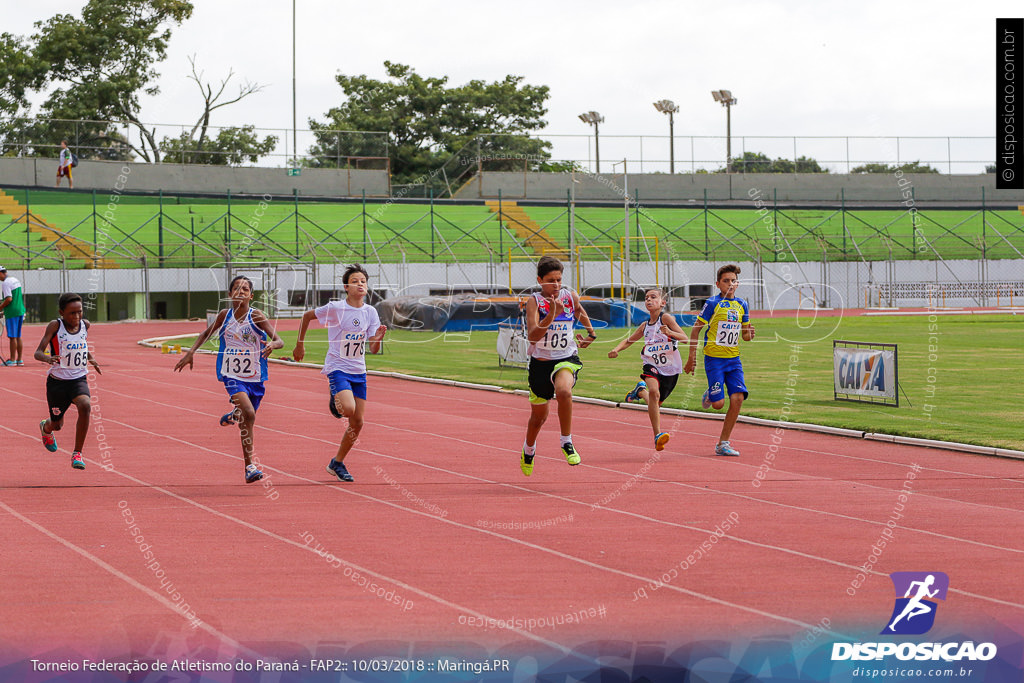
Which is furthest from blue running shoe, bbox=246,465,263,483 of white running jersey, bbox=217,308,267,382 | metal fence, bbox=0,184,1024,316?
metal fence, bbox=0,184,1024,316

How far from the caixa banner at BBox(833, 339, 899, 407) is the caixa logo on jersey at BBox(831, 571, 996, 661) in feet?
33.6

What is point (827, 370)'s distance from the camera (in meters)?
22.8

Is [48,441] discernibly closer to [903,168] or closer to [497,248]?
[497,248]

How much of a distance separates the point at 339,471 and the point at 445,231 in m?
45.0

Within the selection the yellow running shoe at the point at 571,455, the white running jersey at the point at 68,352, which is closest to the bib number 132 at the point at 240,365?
the white running jersey at the point at 68,352

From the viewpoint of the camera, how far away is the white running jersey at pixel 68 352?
450 inches

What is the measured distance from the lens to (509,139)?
72375 millimetres

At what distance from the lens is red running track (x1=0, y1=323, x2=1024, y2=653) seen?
20.0 feet

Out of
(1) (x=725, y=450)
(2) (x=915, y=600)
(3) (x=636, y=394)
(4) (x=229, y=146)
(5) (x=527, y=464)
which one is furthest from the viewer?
(4) (x=229, y=146)

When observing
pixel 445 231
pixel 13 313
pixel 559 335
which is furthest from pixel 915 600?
pixel 445 231

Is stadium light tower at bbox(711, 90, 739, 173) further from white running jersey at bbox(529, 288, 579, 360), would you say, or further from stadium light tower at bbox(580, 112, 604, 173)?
white running jersey at bbox(529, 288, 579, 360)

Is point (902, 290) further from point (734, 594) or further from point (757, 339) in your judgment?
point (734, 594)

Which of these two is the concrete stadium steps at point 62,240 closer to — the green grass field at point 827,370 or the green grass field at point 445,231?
the green grass field at point 445,231

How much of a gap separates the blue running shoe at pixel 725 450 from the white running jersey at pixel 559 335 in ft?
8.39
